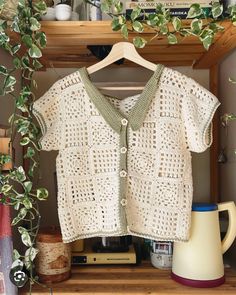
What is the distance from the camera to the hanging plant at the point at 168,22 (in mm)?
890

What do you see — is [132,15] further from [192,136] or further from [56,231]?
[56,231]

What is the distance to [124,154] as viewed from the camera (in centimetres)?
96

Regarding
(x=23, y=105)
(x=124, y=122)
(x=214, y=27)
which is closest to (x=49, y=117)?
(x=23, y=105)

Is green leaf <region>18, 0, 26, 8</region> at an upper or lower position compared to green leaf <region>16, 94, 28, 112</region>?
upper

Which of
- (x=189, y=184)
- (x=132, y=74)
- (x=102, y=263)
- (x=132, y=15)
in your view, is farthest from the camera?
(x=132, y=74)

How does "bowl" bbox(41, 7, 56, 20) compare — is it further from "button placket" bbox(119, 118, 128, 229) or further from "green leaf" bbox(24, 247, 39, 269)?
"green leaf" bbox(24, 247, 39, 269)

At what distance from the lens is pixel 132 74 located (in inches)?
55.3

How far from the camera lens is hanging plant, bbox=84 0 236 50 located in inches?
35.0

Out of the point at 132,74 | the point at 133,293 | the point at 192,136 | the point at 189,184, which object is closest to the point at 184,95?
the point at 192,136

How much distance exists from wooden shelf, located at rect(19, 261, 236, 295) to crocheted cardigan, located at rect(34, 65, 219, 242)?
0.15 m

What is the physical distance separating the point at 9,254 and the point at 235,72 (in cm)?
97

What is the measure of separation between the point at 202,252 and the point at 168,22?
671mm

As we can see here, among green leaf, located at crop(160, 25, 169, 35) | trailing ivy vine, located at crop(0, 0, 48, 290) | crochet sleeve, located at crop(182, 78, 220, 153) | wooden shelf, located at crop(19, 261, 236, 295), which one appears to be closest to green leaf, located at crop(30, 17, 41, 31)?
trailing ivy vine, located at crop(0, 0, 48, 290)

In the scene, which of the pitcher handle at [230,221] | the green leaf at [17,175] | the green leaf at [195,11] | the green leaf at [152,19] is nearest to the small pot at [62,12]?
the green leaf at [152,19]
